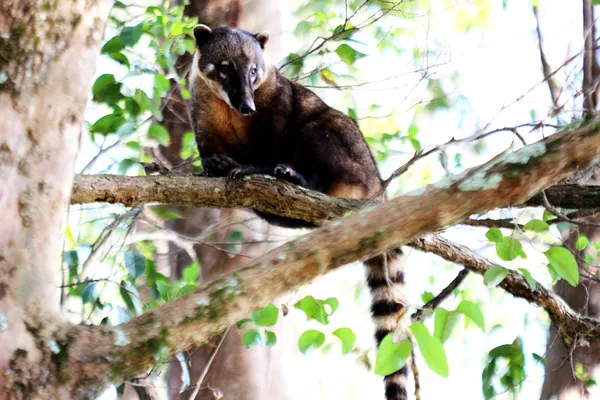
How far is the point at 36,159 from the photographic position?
2.30 metres

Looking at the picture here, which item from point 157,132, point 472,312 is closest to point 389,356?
point 472,312

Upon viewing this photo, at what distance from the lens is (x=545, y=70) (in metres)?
5.52

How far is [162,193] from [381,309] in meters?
1.69

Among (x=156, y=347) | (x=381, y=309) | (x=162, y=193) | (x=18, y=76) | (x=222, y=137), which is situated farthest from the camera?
(x=222, y=137)

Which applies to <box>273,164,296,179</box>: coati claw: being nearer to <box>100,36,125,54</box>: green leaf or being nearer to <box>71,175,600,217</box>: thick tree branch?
<box>71,175,600,217</box>: thick tree branch

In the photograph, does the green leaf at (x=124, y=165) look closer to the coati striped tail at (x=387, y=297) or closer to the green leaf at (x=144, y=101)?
the green leaf at (x=144, y=101)

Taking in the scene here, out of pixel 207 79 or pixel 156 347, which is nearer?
pixel 156 347

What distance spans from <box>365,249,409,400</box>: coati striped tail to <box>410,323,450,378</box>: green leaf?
2115 millimetres

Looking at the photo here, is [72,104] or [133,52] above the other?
[133,52]

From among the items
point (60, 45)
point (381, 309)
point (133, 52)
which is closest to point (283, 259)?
point (60, 45)

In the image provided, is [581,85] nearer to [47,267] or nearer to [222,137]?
[222,137]

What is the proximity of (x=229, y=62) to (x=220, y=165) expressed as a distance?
1.10m

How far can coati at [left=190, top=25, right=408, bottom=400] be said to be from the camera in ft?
16.4

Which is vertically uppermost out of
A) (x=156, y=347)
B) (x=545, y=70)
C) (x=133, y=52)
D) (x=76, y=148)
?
(x=545, y=70)
